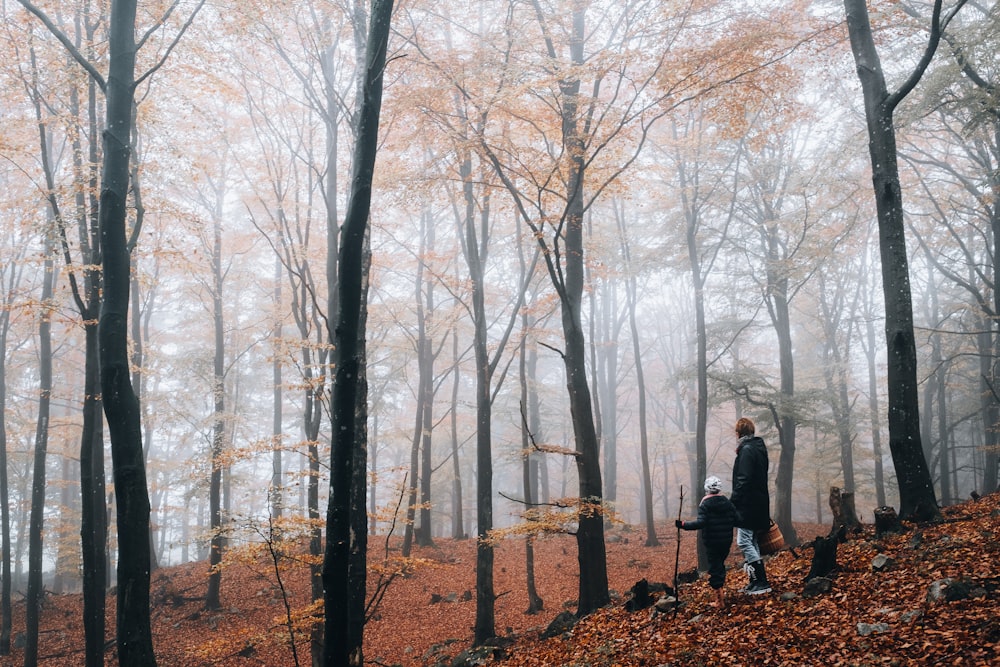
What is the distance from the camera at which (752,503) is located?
6008 mm

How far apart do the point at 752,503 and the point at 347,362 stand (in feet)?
15.2

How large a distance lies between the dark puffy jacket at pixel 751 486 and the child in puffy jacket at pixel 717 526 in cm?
12

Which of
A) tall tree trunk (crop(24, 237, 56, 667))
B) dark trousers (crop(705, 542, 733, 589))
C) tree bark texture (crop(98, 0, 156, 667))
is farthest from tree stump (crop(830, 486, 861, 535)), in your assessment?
tall tree trunk (crop(24, 237, 56, 667))

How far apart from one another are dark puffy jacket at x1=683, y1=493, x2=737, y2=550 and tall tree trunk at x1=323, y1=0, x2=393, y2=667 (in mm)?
3756

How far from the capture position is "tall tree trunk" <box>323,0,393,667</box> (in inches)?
163

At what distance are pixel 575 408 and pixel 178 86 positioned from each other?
9.84 m

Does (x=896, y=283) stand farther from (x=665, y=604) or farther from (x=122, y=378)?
(x=122, y=378)

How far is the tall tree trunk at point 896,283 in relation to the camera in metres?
6.73

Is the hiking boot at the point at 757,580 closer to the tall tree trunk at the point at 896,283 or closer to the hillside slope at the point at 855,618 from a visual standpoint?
the hillside slope at the point at 855,618

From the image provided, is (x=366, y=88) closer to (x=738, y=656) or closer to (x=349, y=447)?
(x=349, y=447)

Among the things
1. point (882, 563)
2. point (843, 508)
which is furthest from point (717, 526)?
point (843, 508)

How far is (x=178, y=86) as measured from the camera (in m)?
10.7

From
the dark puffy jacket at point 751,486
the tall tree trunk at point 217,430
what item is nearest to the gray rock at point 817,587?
the dark puffy jacket at point 751,486

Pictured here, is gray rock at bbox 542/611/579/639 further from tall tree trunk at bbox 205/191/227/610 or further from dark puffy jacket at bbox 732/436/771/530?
tall tree trunk at bbox 205/191/227/610
